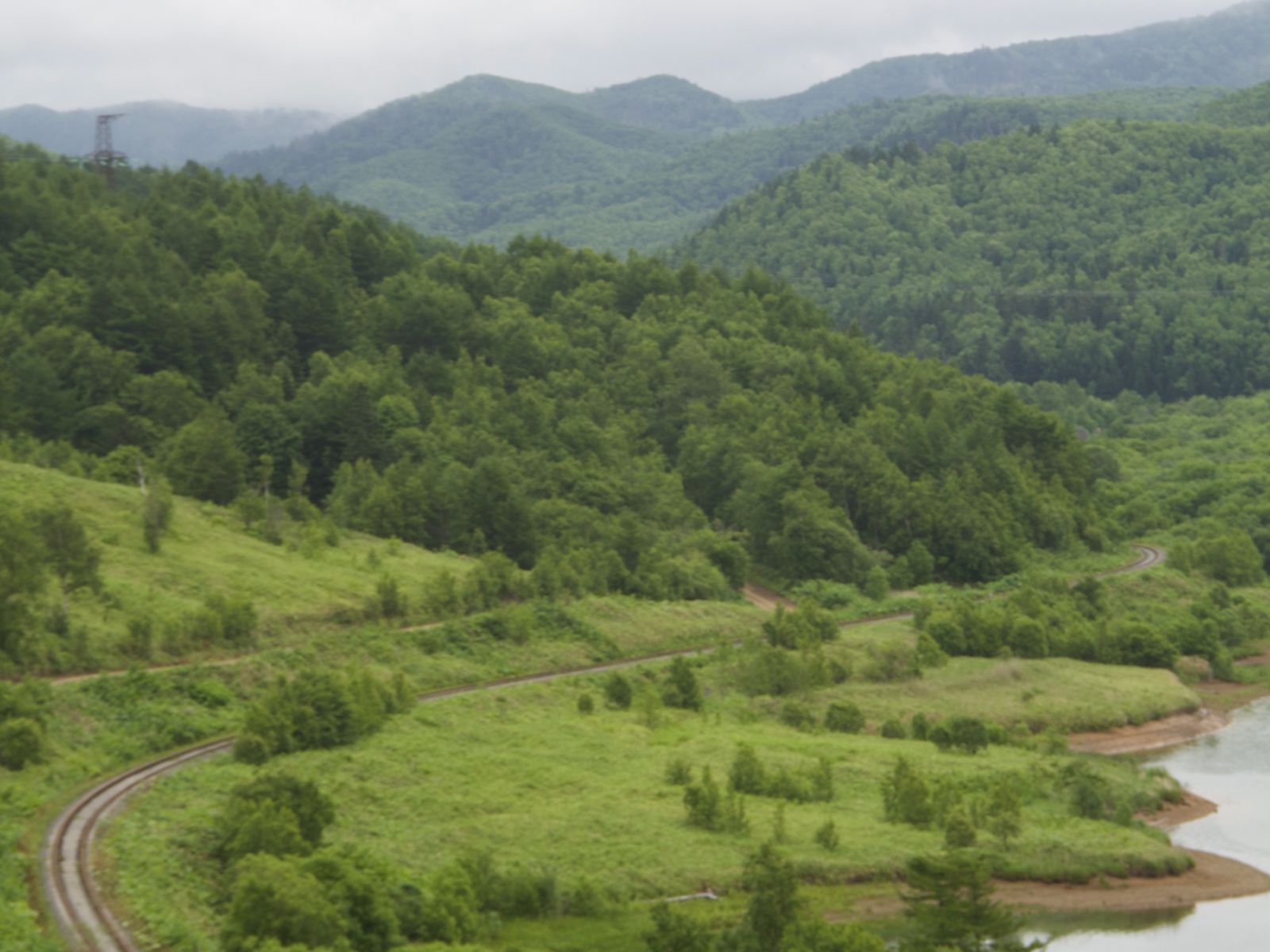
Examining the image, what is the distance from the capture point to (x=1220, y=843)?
5588cm

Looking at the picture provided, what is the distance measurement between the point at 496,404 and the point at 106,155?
45.6 m

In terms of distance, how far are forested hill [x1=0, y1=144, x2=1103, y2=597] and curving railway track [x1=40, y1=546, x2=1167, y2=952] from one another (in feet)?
92.2

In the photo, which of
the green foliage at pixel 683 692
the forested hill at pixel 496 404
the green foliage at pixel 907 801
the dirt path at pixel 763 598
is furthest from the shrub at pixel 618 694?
the dirt path at pixel 763 598

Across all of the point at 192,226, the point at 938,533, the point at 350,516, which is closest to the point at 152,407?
the point at 350,516

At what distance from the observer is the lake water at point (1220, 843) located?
4744cm

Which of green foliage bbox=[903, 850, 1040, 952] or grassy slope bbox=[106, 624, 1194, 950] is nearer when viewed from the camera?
green foliage bbox=[903, 850, 1040, 952]

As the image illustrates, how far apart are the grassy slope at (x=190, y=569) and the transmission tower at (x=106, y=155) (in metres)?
56.1

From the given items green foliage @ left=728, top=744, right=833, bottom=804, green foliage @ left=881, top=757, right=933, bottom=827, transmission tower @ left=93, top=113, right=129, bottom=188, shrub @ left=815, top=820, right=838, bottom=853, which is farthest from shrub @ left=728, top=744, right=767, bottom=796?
transmission tower @ left=93, top=113, right=129, bottom=188

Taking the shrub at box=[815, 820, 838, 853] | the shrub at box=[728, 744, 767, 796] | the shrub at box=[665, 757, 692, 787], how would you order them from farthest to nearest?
the shrub at box=[728, 744, 767, 796]
the shrub at box=[665, 757, 692, 787]
the shrub at box=[815, 820, 838, 853]

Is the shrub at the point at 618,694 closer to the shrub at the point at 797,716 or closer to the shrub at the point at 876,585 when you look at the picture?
the shrub at the point at 797,716

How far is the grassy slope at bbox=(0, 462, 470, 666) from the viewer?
58562mm

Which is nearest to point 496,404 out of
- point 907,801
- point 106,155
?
point 106,155

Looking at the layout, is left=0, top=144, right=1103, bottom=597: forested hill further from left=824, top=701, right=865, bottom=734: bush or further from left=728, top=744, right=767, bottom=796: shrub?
left=728, top=744, right=767, bottom=796: shrub

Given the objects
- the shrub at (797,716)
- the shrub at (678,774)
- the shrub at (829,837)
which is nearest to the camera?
the shrub at (829,837)
